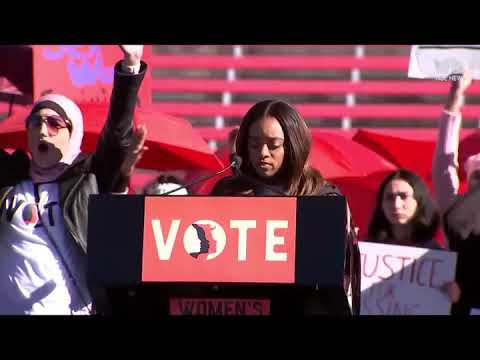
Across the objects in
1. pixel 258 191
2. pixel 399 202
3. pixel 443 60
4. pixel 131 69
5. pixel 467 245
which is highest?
pixel 443 60

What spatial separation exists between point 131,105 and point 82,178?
1.06 ft

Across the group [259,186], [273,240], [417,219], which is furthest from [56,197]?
[417,219]

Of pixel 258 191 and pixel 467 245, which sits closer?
pixel 258 191

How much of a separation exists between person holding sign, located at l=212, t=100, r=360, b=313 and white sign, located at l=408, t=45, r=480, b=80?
7.17 feet

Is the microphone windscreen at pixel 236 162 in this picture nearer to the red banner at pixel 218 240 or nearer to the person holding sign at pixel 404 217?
the red banner at pixel 218 240

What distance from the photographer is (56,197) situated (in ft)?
15.6

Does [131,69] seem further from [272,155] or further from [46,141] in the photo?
[272,155]

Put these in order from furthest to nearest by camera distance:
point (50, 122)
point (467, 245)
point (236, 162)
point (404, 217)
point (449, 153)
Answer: point (449, 153)
point (404, 217)
point (467, 245)
point (50, 122)
point (236, 162)

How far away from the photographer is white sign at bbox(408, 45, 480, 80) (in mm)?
6047

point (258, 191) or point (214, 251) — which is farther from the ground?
point (258, 191)

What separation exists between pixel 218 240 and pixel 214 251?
32 mm

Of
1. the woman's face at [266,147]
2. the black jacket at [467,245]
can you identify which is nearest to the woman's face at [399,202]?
the black jacket at [467,245]

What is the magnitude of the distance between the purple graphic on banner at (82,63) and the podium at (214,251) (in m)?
4.16

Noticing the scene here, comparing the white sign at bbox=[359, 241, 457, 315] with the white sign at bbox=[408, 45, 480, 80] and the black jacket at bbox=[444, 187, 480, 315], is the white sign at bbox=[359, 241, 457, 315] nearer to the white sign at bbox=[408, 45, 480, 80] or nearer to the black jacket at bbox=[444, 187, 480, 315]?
the black jacket at bbox=[444, 187, 480, 315]
